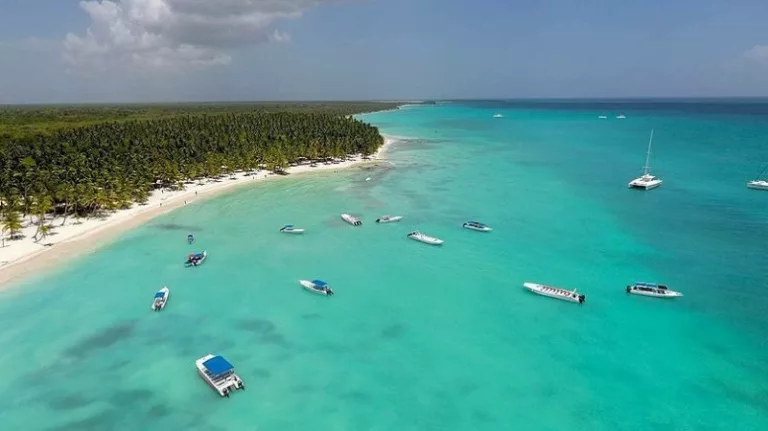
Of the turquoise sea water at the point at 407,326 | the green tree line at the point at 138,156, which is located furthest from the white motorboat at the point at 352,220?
the green tree line at the point at 138,156

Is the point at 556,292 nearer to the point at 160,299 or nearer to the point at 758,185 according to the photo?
the point at 160,299

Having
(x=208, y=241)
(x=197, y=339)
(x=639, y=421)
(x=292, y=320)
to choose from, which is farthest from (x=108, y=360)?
(x=639, y=421)

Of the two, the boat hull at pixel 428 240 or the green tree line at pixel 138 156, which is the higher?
the green tree line at pixel 138 156

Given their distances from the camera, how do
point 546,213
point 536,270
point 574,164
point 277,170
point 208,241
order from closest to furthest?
point 536,270 → point 208,241 → point 546,213 → point 277,170 → point 574,164

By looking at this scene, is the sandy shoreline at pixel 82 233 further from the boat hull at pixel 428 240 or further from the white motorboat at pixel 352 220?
the boat hull at pixel 428 240

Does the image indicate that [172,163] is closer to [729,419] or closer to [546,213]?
[546,213]

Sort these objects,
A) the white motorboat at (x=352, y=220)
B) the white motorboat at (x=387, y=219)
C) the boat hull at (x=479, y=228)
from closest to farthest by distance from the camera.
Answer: the boat hull at (x=479, y=228) → the white motorboat at (x=352, y=220) → the white motorboat at (x=387, y=219)

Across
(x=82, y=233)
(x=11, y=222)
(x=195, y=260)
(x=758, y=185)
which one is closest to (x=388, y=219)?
(x=195, y=260)
